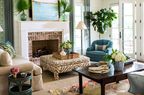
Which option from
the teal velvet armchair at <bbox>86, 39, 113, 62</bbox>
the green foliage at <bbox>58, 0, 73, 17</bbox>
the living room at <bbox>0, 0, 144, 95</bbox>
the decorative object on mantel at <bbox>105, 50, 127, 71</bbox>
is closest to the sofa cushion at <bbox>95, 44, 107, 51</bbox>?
the living room at <bbox>0, 0, 144, 95</bbox>

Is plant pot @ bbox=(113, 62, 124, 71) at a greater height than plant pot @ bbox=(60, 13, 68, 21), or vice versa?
plant pot @ bbox=(60, 13, 68, 21)

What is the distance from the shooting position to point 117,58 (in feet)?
12.2

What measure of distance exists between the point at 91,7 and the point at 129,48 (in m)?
2.40

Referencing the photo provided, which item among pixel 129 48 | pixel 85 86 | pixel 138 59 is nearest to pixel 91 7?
pixel 129 48

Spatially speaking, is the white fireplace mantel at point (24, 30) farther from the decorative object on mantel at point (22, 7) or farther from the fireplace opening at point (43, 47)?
the fireplace opening at point (43, 47)

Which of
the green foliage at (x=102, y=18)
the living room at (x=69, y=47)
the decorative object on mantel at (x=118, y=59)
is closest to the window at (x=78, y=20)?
the living room at (x=69, y=47)

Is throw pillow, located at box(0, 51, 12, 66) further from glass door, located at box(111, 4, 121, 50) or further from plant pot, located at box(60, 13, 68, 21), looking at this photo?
glass door, located at box(111, 4, 121, 50)

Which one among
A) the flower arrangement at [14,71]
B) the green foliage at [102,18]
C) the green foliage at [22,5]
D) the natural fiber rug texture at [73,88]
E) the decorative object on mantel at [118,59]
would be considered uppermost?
the green foliage at [22,5]

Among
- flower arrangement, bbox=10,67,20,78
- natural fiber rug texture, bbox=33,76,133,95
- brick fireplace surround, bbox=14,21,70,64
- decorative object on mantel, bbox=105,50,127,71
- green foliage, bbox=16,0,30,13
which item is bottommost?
natural fiber rug texture, bbox=33,76,133,95

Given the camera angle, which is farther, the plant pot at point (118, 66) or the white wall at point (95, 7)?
the white wall at point (95, 7)

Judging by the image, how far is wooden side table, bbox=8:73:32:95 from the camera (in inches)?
133

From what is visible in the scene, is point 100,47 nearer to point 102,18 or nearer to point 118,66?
point 102,18

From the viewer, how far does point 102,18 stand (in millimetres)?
7629

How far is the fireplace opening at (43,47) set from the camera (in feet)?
23.1
